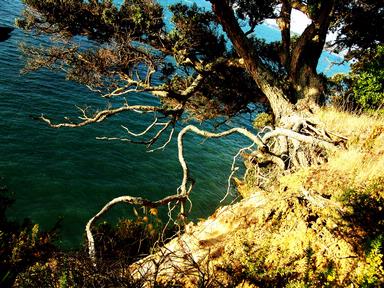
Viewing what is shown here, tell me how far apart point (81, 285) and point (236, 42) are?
865 centimetres

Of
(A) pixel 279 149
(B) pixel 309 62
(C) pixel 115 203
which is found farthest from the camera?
(B) pixel 309 62

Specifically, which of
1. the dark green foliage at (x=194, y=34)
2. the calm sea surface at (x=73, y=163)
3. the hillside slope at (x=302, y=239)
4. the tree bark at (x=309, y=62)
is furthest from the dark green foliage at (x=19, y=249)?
the tree bark at (x=309, y=62)

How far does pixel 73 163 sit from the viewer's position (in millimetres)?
17125

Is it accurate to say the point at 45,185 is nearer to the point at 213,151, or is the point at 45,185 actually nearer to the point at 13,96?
the point at 13,96

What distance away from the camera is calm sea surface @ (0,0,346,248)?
14047 mm

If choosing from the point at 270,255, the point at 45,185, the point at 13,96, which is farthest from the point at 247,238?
the point at 13,96

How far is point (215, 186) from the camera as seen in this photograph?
1966 centimetres

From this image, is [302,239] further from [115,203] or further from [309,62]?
[309,62]

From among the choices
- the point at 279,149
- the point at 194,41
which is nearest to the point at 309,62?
the point at 194,41

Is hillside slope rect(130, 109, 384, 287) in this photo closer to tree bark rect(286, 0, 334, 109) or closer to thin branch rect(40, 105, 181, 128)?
thin branch rect(40, 105, 181, 128)

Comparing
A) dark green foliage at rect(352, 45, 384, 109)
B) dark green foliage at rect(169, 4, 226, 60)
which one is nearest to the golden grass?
dark green foliage at rect(352, 45, 384, 109)

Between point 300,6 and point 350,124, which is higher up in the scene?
point 300,6

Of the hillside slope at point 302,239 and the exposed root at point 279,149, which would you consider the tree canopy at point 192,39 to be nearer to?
the exposed root at point 279,149

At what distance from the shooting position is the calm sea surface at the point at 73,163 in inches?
553
